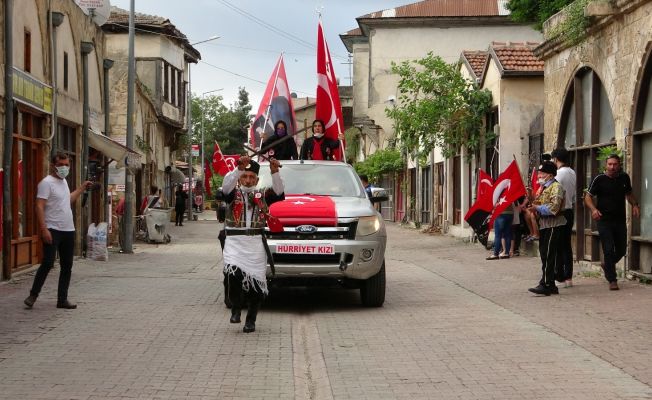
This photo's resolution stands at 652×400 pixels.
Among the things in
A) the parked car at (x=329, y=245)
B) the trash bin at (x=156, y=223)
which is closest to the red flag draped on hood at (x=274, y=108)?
the parked car at (x=329, y=245)

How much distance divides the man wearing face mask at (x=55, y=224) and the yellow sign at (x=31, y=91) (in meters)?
4.41

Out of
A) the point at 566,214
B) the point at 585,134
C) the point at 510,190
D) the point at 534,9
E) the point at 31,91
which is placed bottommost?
the point at 566,214

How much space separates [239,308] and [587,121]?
9.42 m

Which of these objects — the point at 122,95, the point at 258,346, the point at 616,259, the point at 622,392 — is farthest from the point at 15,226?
the point at 122,95

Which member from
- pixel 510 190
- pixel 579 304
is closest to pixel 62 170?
pixel 579 304

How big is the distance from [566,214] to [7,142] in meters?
8.26

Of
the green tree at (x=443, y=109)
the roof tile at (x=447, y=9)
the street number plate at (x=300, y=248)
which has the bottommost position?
the street number plate at (x=300, y=248)

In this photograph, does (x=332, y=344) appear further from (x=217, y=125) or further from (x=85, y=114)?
(x=217, y=125)

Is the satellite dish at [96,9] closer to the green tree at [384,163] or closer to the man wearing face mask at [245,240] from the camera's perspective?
the man wearing face mask at [245,240]

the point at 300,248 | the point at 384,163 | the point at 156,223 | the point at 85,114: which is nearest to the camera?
the point at 300,248

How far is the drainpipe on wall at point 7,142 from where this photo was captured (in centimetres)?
1440

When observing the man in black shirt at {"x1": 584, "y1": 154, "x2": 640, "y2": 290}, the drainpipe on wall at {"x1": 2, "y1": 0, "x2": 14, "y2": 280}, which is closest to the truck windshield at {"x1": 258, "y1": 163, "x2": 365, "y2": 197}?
the man in black shirt at {"x1": 584, "y1": 154, "x2": 640, "y2": 290}

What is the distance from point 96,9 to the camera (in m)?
22.4

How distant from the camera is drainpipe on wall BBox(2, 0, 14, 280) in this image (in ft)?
47.2
